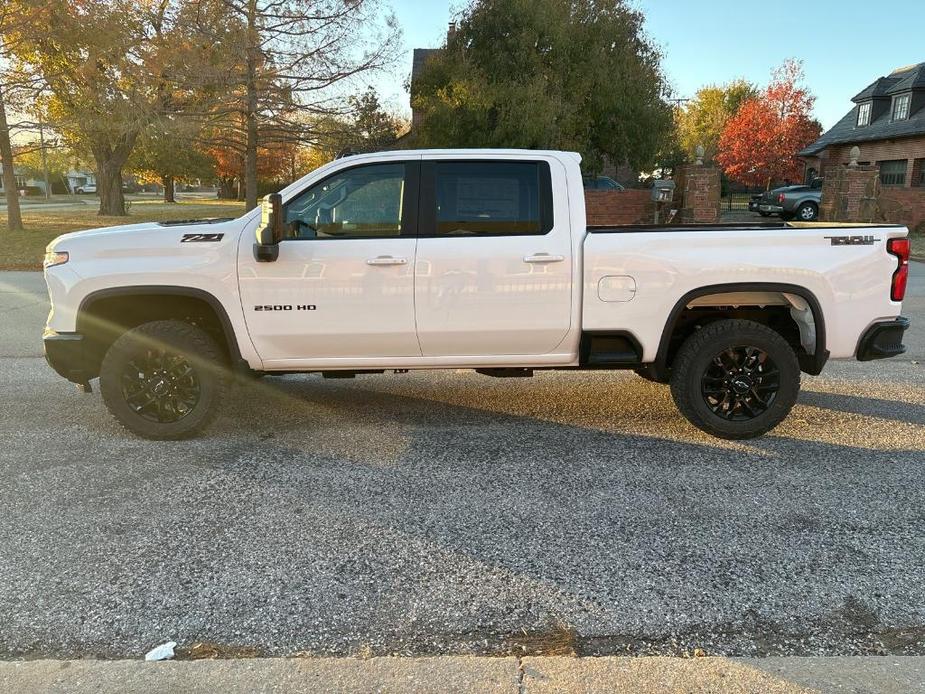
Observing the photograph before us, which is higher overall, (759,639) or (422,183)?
(422,183)

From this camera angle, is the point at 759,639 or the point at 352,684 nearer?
the point at 352,684

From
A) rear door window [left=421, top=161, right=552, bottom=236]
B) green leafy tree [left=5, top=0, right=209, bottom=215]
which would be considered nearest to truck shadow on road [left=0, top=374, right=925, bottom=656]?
rear door window [left=421, top=161, right=552, bottom=236]

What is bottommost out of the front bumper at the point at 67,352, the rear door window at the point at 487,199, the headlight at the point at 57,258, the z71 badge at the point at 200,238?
the front bumper at the point at 67,352

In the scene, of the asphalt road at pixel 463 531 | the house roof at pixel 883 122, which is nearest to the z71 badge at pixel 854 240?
the asphalt road at pixel 463 531

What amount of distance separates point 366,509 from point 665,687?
193 cm

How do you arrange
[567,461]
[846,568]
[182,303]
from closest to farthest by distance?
[846,568], [567,461], [182,303]

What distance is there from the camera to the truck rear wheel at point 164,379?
4805mm

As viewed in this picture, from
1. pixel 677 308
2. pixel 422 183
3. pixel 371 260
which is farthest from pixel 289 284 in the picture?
pixel 677 308

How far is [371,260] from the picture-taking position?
4.73m

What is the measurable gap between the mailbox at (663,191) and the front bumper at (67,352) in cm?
1470

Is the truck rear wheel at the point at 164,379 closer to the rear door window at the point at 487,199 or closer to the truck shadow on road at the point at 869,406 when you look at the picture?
the rear door window at the point at 487,199

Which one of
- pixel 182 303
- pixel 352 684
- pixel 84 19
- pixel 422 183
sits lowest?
pixel 352 684

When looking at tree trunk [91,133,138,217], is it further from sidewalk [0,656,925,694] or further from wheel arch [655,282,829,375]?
sidewalk [0,656,925,694]

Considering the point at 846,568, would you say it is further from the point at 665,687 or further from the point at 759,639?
the point at 665,687
